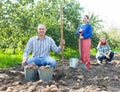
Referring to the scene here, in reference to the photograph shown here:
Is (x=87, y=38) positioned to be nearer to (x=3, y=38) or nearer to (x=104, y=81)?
(x=104, y=81)

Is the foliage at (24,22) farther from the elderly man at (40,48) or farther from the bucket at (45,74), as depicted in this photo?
the bucket at (45,74)

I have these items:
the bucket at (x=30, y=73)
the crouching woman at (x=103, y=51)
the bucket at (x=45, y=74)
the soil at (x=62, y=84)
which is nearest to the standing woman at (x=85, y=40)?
the soil at (x=62, y=84)

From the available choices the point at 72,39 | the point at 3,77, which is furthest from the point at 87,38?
the point at 72,39

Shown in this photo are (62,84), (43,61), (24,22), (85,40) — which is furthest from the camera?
(24,22)

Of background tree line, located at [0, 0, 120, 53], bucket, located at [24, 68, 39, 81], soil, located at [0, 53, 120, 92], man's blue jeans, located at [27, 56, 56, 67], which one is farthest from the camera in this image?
background tree line, located at [0, 0, 120, 53]

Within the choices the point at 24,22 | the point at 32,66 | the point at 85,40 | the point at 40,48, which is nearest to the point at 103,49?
the point at 85,40

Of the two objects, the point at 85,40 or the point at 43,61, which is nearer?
the point at 43,61

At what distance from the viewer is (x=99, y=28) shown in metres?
17.8

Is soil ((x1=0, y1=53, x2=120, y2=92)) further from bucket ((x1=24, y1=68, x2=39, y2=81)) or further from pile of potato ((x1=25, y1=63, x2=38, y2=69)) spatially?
pile of potato ((x1=25, y1=63, x2=38, y2=69))

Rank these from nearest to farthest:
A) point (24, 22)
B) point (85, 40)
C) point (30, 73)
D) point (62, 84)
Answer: point (62, 84) < point (30, 73) < point (85, 40) < point (24, 22)

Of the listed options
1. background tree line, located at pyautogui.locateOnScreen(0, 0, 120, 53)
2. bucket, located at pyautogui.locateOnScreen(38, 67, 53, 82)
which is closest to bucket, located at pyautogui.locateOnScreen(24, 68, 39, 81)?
bucket, located at pyautogui.locateOnScreen(38, 67, 53, 82)

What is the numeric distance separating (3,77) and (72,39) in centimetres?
868

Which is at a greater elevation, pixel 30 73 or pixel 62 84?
pixel 30 73

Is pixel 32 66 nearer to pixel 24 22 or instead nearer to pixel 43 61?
pixel 43 61
